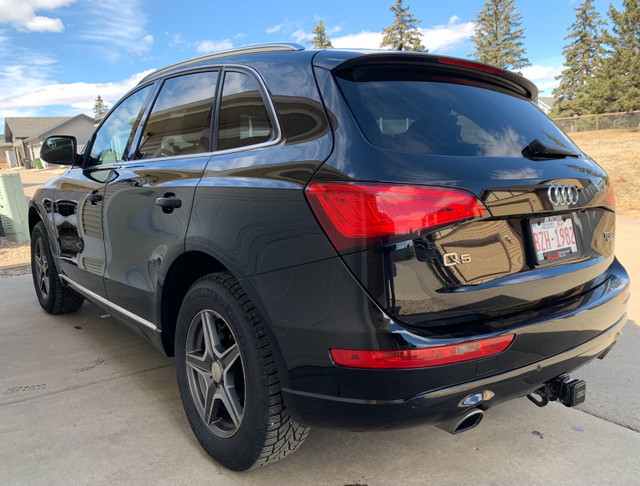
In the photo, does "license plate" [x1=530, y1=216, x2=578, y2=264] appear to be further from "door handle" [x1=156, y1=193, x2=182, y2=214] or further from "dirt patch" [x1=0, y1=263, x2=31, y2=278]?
"dirt patch" [x1=0, y1=263, x2=31, y2=278]

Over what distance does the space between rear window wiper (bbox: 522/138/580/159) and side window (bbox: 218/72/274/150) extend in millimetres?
1006

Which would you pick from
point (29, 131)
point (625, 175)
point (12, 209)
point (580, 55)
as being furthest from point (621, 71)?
point (29, 131)

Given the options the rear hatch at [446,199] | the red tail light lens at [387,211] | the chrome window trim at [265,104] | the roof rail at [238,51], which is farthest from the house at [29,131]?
the red tail light lens at [387,211]

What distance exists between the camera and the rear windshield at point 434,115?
72.4 inches

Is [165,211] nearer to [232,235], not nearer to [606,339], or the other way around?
[232,235]

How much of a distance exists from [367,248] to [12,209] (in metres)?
9.31

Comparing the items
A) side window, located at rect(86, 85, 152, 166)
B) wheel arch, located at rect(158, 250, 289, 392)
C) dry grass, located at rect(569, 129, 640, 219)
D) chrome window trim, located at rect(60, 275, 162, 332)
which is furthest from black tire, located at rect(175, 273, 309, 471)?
dry grass, located at rect(569, 129, 640, 219)

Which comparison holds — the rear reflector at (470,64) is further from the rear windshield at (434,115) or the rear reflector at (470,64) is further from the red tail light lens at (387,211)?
the red tail light lens at (387,211)

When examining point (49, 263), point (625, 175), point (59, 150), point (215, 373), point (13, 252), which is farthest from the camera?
point (625, 175)

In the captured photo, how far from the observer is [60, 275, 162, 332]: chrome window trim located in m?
2.78

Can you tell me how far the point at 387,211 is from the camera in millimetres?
1655

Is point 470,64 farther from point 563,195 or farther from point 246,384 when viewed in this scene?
point 246,384

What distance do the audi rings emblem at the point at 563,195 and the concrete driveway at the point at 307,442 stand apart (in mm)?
1159

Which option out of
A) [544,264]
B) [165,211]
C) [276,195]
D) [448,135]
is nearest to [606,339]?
[544,264]
